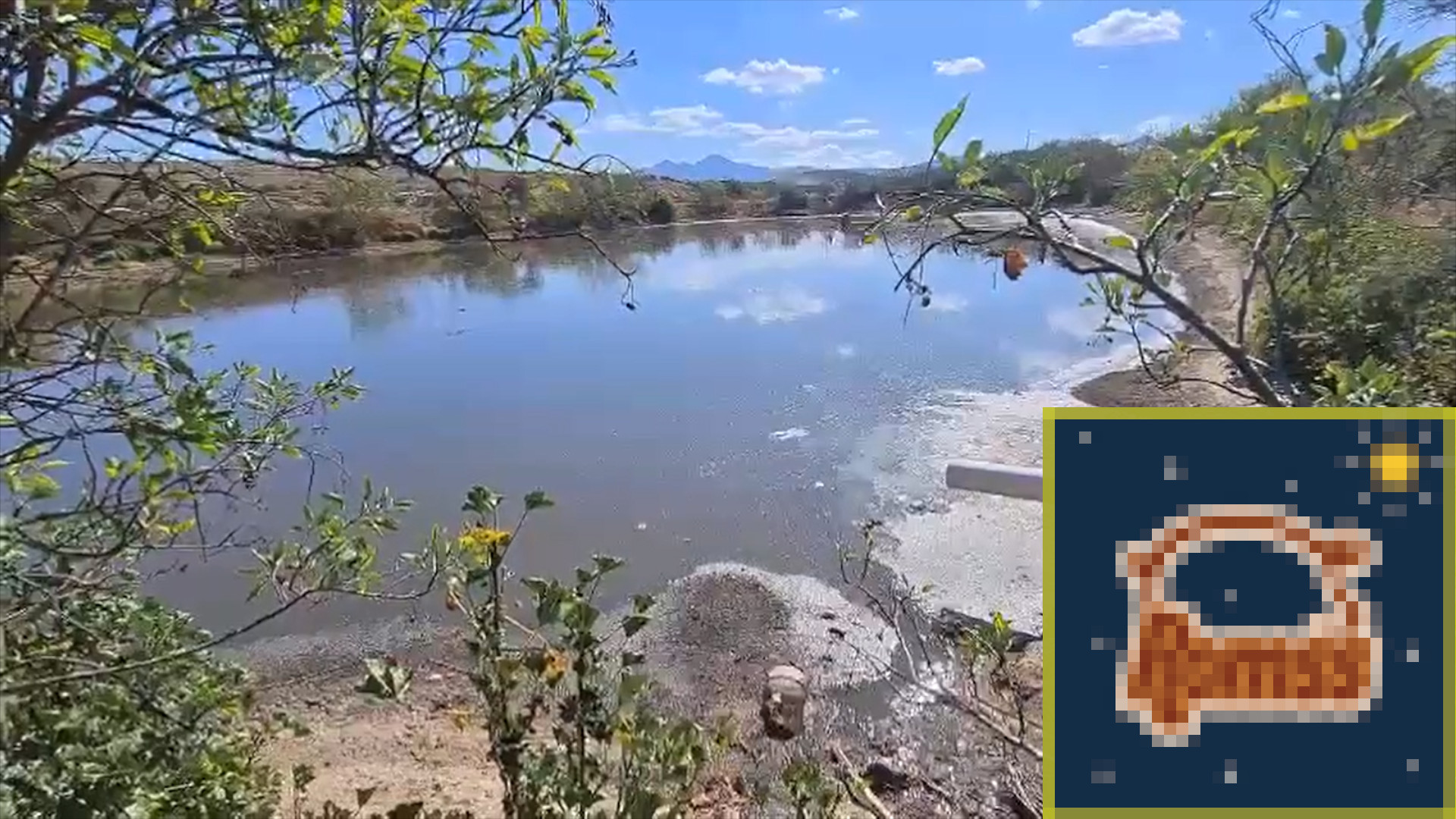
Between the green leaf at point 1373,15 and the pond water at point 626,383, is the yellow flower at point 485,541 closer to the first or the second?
the pond water at point 626,383

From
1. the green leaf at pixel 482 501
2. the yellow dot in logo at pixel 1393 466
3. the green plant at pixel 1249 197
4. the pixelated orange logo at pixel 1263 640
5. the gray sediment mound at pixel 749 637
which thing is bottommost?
the gray sediment mound at pixel 749 637

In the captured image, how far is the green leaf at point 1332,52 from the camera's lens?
29.9 inches

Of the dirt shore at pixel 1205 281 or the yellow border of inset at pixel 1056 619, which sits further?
the dirt shore at pixel 1205 281

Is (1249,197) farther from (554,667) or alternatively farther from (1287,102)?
(554,667)

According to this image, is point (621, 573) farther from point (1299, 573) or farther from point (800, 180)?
point (1299, 573)

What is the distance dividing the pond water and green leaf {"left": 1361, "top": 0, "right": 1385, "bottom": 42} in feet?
1.72

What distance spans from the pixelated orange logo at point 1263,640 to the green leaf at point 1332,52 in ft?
1.25

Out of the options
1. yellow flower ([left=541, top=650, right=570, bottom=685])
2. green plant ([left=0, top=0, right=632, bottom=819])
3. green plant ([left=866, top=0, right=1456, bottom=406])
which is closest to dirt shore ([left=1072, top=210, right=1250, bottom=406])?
green plant ([left=866, top=0, right=1456, bottom=406])

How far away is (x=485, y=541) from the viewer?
167 cm

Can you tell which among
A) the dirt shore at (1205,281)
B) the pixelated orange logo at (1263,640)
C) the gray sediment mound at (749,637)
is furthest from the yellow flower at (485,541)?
the gray sediment mound at (749,637)

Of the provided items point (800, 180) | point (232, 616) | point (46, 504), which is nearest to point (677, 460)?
point (232, 616)

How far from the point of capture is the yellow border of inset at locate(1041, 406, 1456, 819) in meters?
0.67

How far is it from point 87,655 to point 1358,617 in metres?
1.82

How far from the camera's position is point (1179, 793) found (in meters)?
0.71
